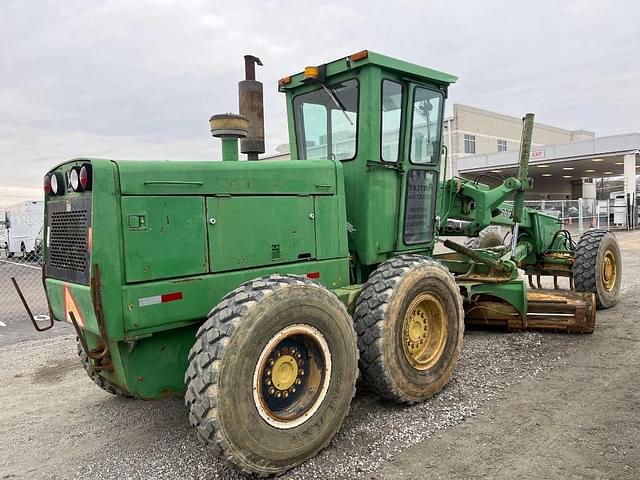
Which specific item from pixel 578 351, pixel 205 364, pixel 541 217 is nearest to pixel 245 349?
pixel 205 364

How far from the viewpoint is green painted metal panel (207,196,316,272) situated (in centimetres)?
346

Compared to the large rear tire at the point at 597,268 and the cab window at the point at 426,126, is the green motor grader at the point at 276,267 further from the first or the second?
the large rear tire at the point at 597,268

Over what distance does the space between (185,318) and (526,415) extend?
8.71 ft

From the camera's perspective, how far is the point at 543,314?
19.9 ft

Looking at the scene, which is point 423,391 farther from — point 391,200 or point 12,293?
point 12,293

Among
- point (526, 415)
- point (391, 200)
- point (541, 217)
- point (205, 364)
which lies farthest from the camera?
point (541, 217)

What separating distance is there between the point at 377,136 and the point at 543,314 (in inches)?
129

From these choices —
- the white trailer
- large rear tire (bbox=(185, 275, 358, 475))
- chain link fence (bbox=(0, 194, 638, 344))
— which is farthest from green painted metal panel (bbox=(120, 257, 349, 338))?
the white trailer

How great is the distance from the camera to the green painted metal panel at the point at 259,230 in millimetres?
3461

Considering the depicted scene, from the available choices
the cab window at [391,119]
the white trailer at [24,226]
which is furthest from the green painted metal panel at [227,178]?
the white trailer at [24,226]

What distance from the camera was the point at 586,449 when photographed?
131 inches

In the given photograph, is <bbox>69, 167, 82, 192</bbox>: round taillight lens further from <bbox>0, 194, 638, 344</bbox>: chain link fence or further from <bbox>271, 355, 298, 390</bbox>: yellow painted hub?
<bbox>0, 194, 638, 344</bbox>: chain link fence

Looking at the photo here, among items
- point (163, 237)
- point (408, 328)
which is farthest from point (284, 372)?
point (408, 328)

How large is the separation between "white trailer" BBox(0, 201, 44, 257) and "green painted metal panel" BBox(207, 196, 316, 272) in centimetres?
2062
